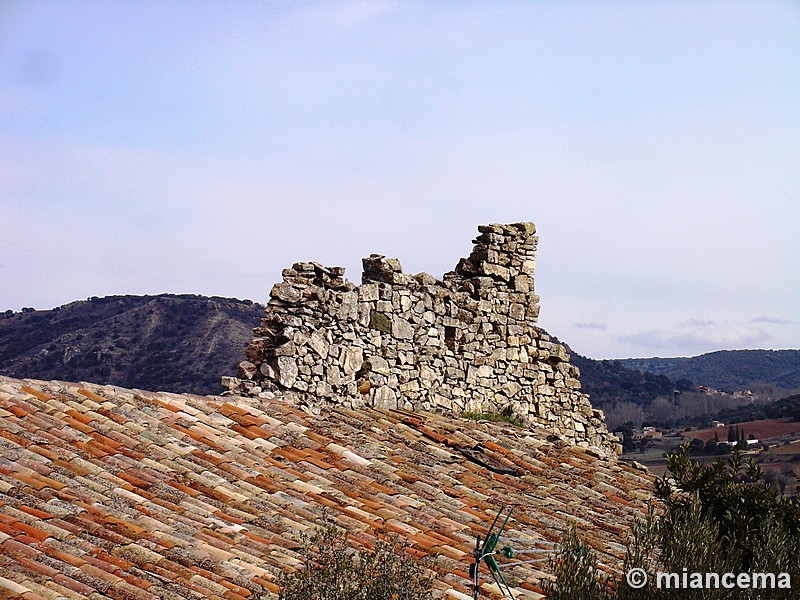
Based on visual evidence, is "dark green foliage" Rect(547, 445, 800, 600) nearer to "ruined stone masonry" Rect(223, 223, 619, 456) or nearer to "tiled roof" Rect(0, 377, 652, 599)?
"tiled roof" Rect(0, 377, 652, 599)

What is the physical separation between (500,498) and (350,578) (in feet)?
11.7

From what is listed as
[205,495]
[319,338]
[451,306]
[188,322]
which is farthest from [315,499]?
[188,322]

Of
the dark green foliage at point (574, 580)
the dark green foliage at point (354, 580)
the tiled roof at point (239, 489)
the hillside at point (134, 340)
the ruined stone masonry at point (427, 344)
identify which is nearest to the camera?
the dark green foliage at point (354, 580)

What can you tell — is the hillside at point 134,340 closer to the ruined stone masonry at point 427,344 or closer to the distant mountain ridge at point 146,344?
the distant mountain ridge at point 146,344

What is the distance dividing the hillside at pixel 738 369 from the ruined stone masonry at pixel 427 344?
33.6m

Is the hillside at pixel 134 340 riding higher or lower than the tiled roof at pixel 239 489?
higher

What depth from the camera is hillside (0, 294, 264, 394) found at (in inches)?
1006

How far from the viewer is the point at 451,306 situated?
453 inches

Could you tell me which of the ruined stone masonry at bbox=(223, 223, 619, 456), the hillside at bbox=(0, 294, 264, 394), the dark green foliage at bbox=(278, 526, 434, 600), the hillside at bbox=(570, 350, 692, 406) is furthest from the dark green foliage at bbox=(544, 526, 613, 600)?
the hillside at bbox=(570, 350, 692, 406)

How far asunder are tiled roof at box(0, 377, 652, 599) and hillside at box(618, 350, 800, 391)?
120ft

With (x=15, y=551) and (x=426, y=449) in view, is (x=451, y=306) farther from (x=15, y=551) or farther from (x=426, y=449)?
(x=15, y=551)

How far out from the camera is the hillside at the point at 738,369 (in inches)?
1810

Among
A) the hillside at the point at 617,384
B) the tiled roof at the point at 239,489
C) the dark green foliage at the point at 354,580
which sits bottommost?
the dark green foliage at the point at 354,580

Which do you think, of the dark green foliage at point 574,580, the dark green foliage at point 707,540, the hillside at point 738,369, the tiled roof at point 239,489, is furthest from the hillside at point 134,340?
the hillside at point 738,369
